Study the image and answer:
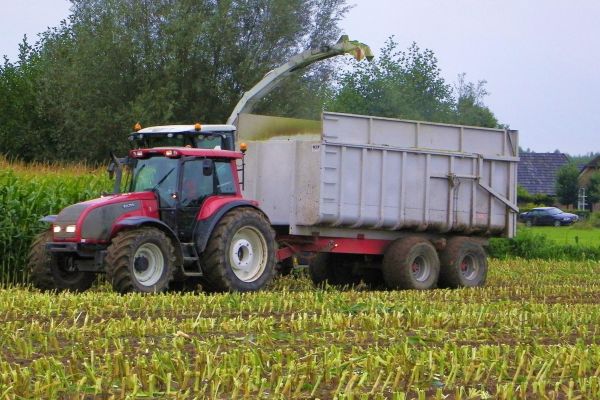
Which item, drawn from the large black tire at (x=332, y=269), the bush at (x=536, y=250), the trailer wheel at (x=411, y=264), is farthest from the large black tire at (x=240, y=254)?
the bush at (x=536, y=250)

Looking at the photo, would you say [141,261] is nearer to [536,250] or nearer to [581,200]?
[536,250]

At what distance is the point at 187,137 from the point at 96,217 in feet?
6.41

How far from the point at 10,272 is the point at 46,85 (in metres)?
17.8

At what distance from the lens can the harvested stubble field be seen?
648 centimetres

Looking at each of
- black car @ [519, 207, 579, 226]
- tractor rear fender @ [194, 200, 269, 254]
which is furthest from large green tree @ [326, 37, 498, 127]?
tractor rear fender @ [194, 200, 269, 254]

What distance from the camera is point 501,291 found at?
15695 mm

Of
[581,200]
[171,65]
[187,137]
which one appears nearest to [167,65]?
[171,65]

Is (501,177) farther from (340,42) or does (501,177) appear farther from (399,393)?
(399,393)

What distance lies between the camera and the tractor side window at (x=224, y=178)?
14.0 m

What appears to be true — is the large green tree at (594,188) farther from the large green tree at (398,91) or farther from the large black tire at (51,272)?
the large black tire at (51,272)

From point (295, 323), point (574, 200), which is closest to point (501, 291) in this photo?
point (295, 323)

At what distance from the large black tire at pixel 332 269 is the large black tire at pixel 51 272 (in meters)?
4.30

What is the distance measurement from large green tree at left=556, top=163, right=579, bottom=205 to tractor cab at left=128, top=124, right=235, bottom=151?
62499 millimetres

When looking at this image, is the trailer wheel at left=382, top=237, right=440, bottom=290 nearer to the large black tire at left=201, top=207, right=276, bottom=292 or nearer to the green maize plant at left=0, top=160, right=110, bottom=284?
the large black tire at left=201, top=207, right=276, bottom=292
